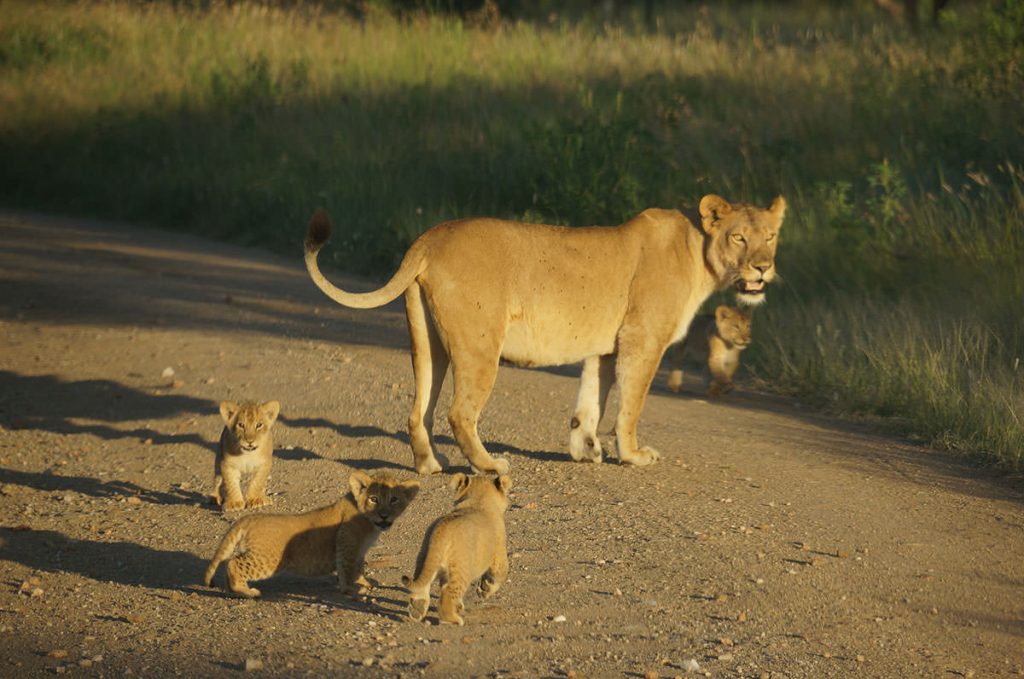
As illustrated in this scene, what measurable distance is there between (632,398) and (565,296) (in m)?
0.65

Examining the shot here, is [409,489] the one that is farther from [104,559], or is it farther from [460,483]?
[104,559]

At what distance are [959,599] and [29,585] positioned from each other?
12.1ft

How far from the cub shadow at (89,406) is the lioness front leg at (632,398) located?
92.4 inches

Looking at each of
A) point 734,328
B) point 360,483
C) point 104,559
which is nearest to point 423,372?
point 360,483

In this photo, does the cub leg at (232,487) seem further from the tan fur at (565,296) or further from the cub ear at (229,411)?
the tan fur at (565,296)

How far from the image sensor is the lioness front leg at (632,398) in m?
7.79

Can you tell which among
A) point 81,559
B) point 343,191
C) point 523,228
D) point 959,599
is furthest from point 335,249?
point 959,599

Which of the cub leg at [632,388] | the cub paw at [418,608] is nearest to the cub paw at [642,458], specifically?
the cub leg at [632,388]

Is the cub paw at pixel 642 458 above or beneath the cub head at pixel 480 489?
beneath

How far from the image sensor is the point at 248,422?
22.5ft

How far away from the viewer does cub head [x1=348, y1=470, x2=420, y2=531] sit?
5.66 meters

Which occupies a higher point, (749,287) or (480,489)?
(749,287)

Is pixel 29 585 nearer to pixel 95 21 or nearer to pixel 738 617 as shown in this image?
pixel 738 617

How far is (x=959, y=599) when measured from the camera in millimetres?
5859
